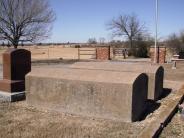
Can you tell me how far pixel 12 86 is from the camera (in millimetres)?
9867

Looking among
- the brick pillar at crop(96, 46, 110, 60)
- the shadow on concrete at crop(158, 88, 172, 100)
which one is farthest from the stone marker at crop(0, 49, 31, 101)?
the brick pillar at crop(96, 46, 110, 60)

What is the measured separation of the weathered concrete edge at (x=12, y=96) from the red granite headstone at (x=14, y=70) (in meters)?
0.34

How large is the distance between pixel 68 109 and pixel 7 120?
1434 millimetres

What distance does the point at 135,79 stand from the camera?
7.20 m

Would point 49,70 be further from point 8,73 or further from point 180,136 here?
point 180,136

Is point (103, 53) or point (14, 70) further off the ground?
point (103, 53)

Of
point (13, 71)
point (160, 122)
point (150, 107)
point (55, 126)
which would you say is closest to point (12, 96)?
point (13, 71)

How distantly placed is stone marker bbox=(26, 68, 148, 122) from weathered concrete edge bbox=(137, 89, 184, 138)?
63 centimetres

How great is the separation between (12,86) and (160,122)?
505 centimetres

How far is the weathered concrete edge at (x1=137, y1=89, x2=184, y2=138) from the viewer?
5.77m

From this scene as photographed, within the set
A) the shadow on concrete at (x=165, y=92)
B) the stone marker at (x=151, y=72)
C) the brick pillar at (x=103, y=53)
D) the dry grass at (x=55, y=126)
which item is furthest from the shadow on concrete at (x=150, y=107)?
the brick pillar at (x=103, y=53)

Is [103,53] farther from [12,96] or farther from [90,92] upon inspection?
[90,92]

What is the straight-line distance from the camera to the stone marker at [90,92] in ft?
23.3

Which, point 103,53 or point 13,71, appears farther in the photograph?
point 103,53
